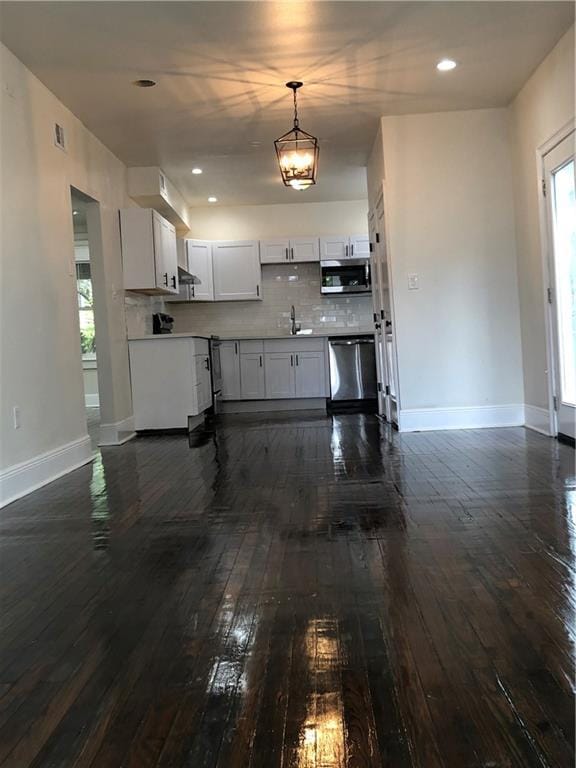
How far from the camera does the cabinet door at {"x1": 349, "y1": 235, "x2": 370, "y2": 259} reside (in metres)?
8.11

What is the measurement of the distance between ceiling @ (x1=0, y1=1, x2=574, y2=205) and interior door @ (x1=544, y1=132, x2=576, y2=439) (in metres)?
Answer: 0.78

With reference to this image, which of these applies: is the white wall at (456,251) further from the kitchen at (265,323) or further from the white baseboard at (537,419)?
the kitchen at (265,323)

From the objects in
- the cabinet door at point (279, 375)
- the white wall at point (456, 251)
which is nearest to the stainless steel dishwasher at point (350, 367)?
the cabinet door at point (279, 375)

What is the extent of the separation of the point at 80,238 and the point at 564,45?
7.26 m

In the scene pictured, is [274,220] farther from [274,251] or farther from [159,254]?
[159,254]

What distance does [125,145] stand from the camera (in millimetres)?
5449

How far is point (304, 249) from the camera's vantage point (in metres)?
8.19

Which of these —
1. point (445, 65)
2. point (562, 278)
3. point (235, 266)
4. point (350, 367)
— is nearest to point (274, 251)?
point (235, 266)

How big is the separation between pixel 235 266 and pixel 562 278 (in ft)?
15.7

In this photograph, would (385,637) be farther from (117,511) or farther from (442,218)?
(442,218)

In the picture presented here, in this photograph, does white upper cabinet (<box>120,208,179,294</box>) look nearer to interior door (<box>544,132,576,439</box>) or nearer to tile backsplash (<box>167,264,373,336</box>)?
tile backsplash (<box>167,264,373,336</box>)

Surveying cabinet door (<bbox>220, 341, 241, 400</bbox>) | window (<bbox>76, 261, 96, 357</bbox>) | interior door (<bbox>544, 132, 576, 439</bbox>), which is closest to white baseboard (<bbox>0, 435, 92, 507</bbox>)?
cabinet door (<bbox>220, 341, 241, 400</bbox>)

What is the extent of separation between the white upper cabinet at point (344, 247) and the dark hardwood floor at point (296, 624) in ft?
16.9

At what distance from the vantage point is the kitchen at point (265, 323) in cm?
618
